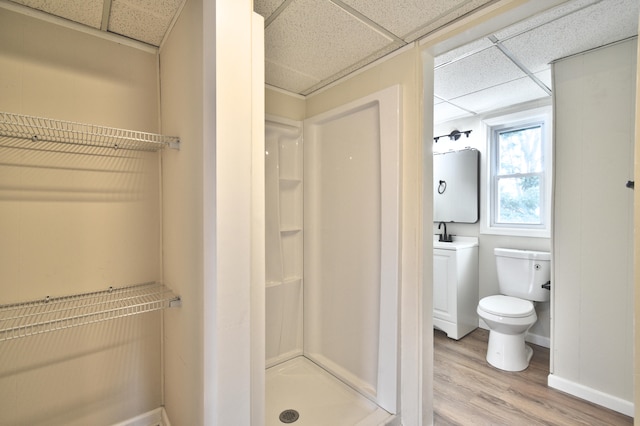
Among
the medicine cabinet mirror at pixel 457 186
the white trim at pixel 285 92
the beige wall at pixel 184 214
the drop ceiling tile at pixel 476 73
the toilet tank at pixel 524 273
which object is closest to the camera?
the beige wall at pixel 184 214

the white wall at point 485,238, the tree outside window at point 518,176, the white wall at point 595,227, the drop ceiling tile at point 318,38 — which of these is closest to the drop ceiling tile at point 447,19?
the drop ceiling tile at point 318,38

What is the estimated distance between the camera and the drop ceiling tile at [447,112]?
2617mm

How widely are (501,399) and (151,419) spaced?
2.10 m

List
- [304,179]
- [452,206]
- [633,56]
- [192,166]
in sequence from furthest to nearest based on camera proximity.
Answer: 1. [452,206]
2. [304,179]
3. [633,56]
4. [192,166]

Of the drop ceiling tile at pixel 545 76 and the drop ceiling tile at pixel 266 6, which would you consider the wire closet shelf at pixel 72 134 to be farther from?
the drop ceiling tile at pixel 545 76

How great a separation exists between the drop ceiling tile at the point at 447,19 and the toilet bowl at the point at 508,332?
2019mm

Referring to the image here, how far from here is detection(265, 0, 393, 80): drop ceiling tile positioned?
1.20 m

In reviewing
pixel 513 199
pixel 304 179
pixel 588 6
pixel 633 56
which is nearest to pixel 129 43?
pixel 304 179

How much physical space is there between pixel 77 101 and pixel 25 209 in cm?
53

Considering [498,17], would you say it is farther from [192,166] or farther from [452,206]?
[452,206]

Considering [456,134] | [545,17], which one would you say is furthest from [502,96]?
[545,17]

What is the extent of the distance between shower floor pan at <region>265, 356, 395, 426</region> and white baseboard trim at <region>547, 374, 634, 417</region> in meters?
1.30

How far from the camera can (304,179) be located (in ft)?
7.01

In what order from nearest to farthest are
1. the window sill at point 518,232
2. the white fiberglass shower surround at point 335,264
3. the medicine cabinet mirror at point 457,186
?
the white fiberglass shower surround at point 335,264, the window sill at point 518,232, the medicine cabinet mirror at point 457,186
